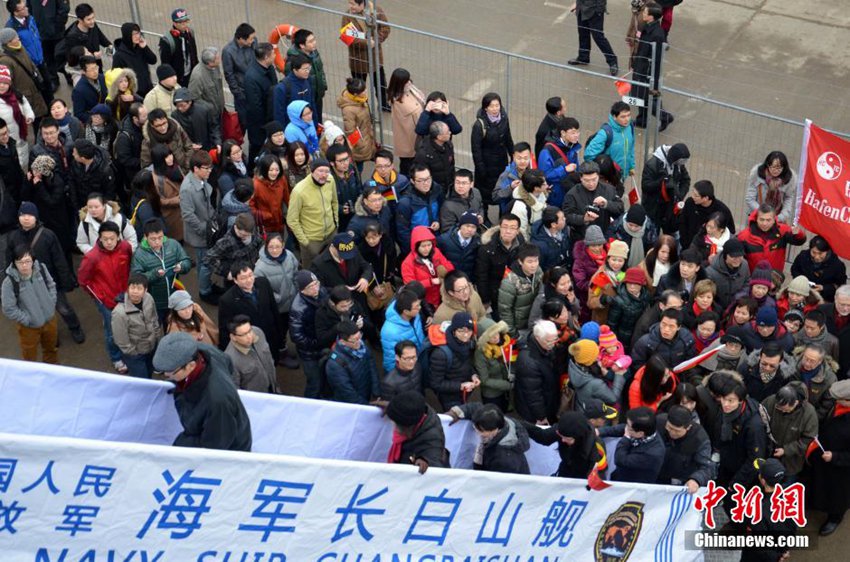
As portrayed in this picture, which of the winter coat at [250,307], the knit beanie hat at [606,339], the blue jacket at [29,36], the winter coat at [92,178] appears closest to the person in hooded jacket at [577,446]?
the knit beanie hat at [606,339]

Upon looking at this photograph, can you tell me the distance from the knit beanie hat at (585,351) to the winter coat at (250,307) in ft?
8.61

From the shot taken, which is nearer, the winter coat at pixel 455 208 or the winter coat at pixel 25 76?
the winter coat at pixel 455 208

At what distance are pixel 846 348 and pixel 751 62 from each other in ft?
23.9

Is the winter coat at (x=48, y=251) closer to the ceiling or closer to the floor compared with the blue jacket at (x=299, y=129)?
closer to the floor

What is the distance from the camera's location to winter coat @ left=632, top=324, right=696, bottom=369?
938 cm

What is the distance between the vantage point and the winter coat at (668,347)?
369 inches

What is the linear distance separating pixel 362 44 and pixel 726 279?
18.3 ft

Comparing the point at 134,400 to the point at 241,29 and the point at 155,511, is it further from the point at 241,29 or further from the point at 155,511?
the point at 241,29

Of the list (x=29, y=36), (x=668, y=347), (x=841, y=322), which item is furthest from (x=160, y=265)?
(x=841, y=322)

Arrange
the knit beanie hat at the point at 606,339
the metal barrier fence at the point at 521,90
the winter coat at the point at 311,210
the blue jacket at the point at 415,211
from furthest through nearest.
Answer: the metal barrier fence at the point at 521,90 → the blue jacket at the point at 415,211 → the winter coat at the point at 311,210 → the knit beanie hat at the point at 606,339

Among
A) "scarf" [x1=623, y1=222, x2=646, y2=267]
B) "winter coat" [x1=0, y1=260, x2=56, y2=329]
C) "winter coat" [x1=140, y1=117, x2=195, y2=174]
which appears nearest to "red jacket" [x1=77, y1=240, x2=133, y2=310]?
"winter coat" [x1=0, y1=260, x2=56, y2=329]

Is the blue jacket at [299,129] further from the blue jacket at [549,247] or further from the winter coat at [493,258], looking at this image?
the blue jacket at [549,247]

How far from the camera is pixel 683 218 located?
11281 millimetres

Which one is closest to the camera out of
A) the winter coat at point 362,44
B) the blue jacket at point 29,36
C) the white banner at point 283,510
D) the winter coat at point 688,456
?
the white banner at point 283,510
